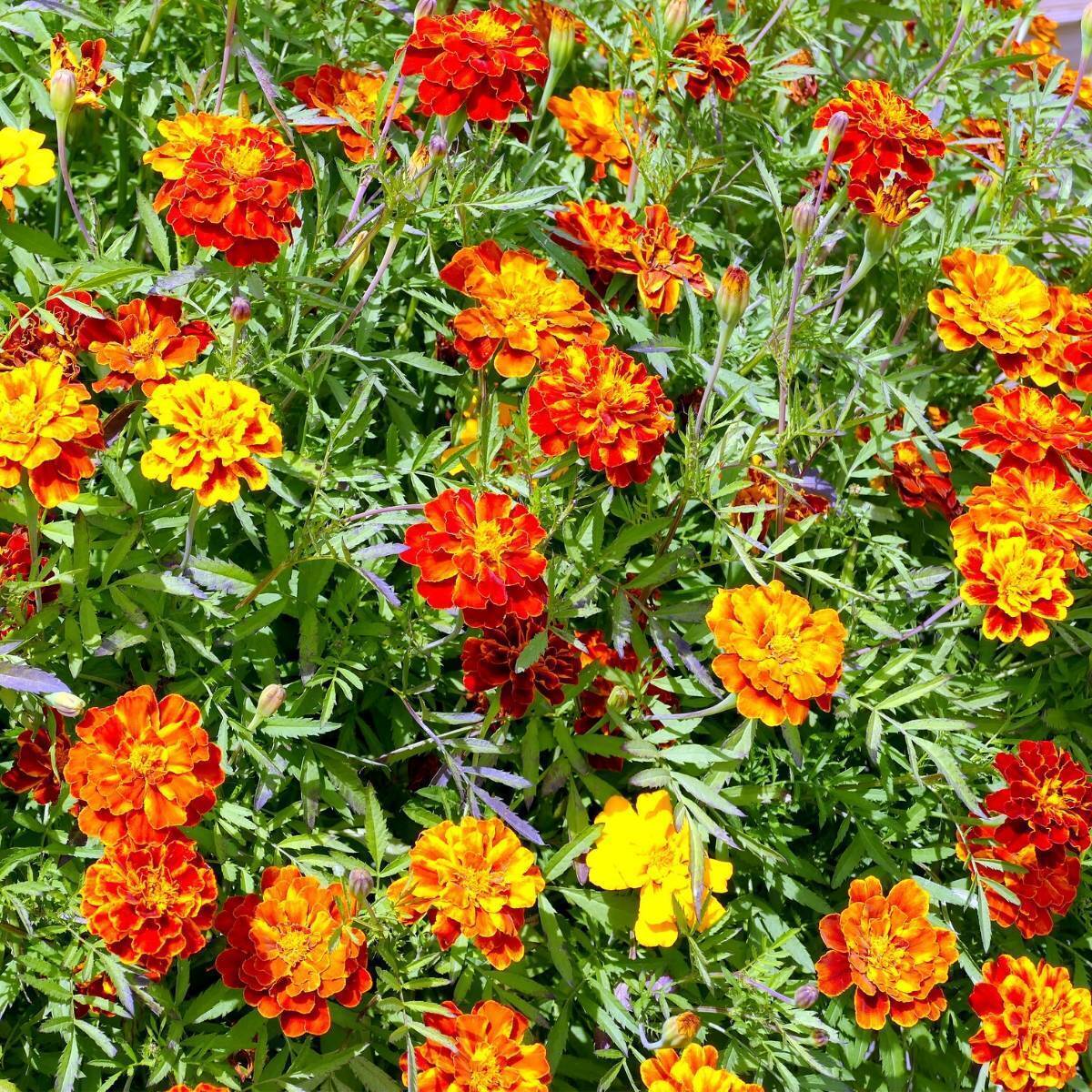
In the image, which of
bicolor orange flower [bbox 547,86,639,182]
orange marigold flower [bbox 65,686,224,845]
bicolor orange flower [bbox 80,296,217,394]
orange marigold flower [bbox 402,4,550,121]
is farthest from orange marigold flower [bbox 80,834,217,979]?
bicolor orange flower [bbox 547,86,639,182]

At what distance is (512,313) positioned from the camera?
1468mm

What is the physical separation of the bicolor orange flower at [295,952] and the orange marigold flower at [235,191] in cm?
64

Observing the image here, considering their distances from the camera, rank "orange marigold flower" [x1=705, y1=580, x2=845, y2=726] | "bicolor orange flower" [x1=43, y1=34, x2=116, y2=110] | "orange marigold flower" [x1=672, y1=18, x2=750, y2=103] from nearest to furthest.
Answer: "orange marigold flower" [x1=705, y1=580, x2=845, y2=726] < "bicolor orange flower" [x1=43, y1=34, x2=116, y2=110] < "orange marigold flower" [x1=672, y1=18, x2=750, y2=103]

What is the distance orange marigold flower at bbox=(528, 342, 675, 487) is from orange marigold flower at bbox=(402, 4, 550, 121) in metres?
0.29

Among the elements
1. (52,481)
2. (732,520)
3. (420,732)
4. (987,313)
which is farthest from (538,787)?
(987,313)

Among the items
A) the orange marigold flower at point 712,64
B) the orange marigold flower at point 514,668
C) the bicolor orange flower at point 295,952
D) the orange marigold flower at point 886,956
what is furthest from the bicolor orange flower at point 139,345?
the orange marigold flower at point 886,956

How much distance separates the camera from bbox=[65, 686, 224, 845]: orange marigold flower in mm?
1184

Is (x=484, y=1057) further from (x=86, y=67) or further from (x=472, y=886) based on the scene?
(x=86, y=67)

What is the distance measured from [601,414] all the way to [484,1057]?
2.11 feet

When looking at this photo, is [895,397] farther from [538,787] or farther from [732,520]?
[538,787]

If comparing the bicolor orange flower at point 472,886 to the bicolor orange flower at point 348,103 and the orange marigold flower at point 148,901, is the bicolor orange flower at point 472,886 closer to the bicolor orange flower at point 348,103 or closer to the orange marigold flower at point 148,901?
the orange marigold flower at point 148,901

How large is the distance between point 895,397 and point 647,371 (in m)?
0.34

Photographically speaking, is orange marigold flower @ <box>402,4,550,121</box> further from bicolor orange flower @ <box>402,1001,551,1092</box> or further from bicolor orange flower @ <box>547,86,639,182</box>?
bicolor orange flower @ <box>402,1001,551,1092</box>

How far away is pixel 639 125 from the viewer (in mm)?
1826
